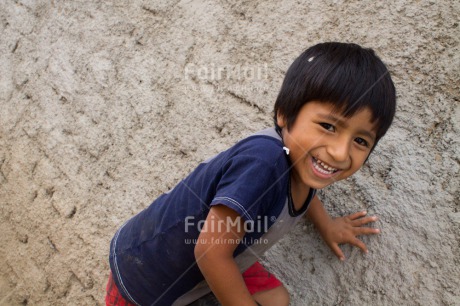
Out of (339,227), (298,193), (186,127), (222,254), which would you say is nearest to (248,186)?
(222,254)

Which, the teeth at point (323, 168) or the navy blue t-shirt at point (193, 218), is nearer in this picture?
the navy blue t-shirt at point (193, 218)

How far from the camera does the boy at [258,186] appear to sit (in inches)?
39.6

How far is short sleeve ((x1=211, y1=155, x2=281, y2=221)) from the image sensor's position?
95 cm

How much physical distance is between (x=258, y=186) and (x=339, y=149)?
0.81 feet

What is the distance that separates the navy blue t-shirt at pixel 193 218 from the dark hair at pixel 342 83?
141mm

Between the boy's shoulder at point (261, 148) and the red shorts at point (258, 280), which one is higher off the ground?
the boy's shoulder at point (261, 148)

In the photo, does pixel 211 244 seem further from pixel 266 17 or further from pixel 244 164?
pixel 266 17

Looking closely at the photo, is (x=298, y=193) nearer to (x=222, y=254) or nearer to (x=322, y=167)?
(x=322, y=167)

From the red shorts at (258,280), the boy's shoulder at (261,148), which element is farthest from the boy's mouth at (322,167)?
the red shorts at (258,280)

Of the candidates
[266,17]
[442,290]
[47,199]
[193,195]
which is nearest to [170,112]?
[266,17]

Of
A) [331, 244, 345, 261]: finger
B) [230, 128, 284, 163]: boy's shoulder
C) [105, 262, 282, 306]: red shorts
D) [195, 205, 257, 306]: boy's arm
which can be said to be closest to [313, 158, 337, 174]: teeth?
[230, 128, 284, 163]: boy's shoulder

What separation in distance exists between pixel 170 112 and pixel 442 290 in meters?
1.25

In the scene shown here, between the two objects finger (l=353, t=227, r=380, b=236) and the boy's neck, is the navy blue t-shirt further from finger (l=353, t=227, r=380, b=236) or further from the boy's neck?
finger (l=353, t=227, r=380, b=236)

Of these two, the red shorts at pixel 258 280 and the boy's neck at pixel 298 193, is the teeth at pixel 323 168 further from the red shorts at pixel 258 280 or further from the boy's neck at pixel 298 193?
the red shorts at pixel 258 280
